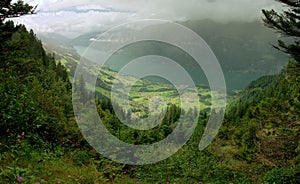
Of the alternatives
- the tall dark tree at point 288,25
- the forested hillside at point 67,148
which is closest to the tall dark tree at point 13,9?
the forested hillside at point 67,148

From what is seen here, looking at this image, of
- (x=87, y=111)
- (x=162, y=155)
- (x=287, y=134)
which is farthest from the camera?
(x=162, y=155)

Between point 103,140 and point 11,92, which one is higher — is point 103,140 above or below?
below

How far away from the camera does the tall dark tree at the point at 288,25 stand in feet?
41.4

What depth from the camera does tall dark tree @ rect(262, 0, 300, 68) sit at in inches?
497

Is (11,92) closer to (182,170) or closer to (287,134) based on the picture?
(182,170)

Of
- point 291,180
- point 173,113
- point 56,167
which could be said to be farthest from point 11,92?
point 173,113

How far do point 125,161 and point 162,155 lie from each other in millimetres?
3726

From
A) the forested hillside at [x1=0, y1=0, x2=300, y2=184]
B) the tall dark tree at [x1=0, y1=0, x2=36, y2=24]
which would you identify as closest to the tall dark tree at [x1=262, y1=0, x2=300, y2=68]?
the forested hillside at [x1=0, y1=0, x2=300, y2=184]

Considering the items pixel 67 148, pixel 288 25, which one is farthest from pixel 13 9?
pixel 288 25

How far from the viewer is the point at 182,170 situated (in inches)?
610

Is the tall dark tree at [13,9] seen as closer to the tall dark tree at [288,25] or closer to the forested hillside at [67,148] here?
the forested hillside at [67,148]

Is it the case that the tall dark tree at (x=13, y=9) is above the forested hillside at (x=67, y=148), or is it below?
above

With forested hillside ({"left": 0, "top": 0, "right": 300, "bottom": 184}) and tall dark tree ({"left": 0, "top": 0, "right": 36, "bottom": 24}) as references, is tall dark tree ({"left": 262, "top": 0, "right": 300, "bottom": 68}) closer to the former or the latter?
forested hillside ({"left": 0, "top": 0, "right": 300, "bottom": 184})

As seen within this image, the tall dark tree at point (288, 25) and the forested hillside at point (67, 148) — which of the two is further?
the tall dark tree at point (288, 25)
